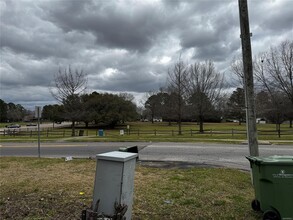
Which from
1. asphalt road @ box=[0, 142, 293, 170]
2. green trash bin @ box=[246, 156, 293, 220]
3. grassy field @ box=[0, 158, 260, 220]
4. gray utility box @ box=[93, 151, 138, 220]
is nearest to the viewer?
gray utility box @ box=[93, 151, 138, 220]

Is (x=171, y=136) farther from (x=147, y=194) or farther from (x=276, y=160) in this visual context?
(x=276, y=160)

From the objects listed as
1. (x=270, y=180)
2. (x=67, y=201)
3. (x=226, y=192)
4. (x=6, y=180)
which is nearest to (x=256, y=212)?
(x=270, y=180)

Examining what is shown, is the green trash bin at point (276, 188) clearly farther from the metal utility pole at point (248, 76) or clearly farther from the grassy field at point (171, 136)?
the grassy field at point (171, 136)

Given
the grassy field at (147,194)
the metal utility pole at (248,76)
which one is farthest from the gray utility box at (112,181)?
the metal utility pole at (248,76)

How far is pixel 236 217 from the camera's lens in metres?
4.95

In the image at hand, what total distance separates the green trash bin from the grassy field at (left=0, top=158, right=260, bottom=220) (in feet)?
1.49

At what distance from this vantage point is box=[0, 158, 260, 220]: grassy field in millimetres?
5102

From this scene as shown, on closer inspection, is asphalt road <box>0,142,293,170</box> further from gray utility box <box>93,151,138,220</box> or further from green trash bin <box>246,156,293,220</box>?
gray utility box <box>93,151,138,220</box>

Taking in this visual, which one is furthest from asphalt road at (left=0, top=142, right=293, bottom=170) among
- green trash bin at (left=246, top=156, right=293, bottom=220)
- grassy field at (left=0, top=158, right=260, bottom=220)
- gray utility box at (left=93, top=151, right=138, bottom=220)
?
gray utility box at (left=93, top=151, right=138, bottom=220)

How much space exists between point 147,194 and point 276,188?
278 centimetres

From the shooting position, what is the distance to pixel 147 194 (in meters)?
6.36

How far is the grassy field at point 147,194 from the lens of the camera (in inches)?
201

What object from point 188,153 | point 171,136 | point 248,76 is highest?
point 248,76

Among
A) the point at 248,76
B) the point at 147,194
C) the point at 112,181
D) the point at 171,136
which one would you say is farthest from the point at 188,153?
the point at 171,136
